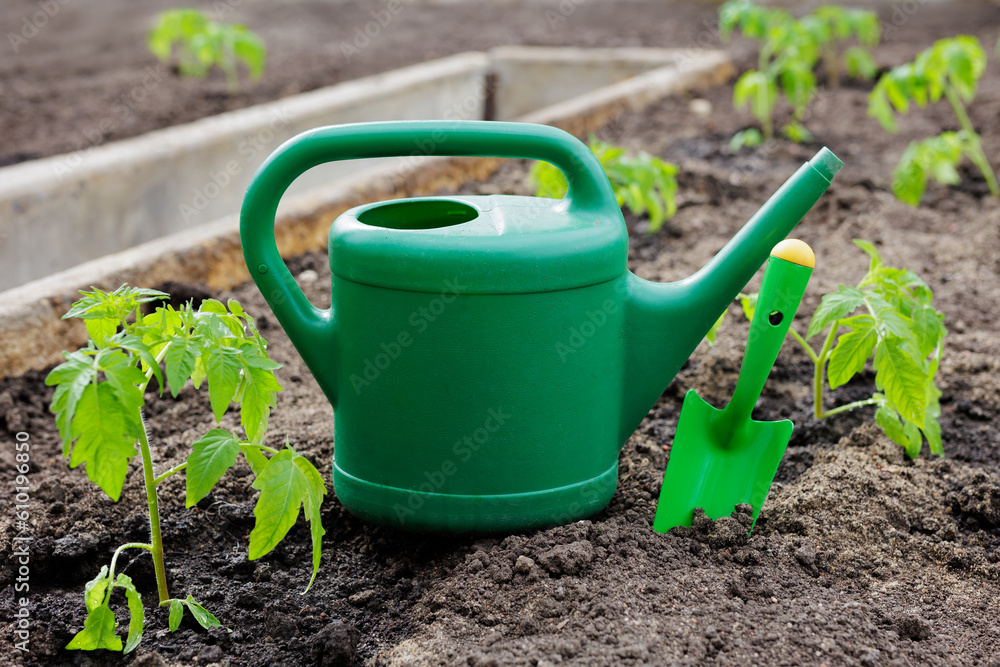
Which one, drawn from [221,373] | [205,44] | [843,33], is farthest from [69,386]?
[843,33]

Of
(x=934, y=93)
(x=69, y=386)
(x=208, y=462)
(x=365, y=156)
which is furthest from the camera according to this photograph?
(x=934, y=93)

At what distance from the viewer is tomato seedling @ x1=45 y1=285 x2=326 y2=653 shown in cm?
118

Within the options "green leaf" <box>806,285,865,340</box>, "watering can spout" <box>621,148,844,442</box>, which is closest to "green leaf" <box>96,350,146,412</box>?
"watering can spout" <box>621,148,844,442</box>

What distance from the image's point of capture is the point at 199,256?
9.09ft

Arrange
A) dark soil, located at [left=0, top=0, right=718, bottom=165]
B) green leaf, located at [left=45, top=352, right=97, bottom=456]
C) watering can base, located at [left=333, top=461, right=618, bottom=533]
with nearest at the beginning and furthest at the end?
green leaf, located at [left=45, top=352, right=97, bottom=456] < watering can base, located at [left=333, top=461, right=618, bottom=533] < dark soil, located at [left=0, top=0, right=718, bottom=165]

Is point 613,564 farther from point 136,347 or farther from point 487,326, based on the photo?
point 136,347

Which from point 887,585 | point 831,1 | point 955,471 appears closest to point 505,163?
point 955,471

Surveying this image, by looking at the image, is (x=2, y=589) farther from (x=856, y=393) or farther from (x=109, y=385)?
(x=856, y=393)

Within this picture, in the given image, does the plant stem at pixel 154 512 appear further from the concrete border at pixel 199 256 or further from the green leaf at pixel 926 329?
the green leaf at pixel 926 329

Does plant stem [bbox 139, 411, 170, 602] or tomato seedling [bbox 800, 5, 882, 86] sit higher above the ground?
tomato seedling [bbox 800, 5, 882, 86]

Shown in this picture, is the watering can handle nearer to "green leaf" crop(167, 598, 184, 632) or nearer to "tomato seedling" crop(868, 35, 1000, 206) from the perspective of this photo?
"green leaf" crop(167, 598, 184, 632)

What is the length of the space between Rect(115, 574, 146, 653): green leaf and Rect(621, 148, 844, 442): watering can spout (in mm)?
875

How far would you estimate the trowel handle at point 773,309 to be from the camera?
155 centimetres

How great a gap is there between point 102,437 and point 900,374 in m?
1.33
